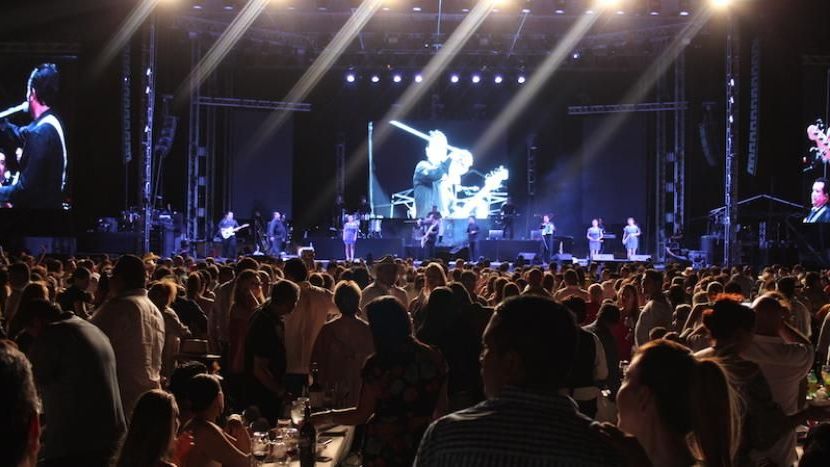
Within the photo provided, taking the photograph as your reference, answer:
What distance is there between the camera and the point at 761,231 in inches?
901

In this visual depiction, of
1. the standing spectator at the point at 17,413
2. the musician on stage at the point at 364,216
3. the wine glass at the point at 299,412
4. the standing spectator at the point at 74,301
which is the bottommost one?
the wine glass at the point at 299,412

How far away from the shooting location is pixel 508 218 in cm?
2623

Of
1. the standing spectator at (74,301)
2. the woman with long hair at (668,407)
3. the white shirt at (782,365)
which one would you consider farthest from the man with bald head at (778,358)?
the standing spectator at (74,301)

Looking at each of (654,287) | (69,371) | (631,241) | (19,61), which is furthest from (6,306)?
(631,241)

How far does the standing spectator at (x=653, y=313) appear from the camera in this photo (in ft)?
24.4

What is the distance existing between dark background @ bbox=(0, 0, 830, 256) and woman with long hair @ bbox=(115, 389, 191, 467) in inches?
838

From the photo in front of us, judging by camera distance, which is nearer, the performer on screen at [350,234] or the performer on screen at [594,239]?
the performer on screen at [350,234]

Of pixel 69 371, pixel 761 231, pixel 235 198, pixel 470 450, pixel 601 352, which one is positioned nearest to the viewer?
pixel 470 450

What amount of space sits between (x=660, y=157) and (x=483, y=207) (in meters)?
5.20

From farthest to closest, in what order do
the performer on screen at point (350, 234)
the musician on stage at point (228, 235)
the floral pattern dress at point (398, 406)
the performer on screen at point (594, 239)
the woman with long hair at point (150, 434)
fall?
the performer on screen at point (594, 239) < the performer on screen at point (350, 234) < the musician on stage at point (228, 235) < the floral pattern dress at point (398, 406) < the woman with long hair at point (150, 434)

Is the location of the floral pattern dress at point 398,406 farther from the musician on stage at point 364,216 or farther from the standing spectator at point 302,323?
the musician on stage at point 364,216

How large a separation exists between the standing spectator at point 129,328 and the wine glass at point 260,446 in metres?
1.06

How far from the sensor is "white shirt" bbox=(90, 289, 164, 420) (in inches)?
198

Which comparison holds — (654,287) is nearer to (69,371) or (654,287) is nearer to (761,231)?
(69,371)
